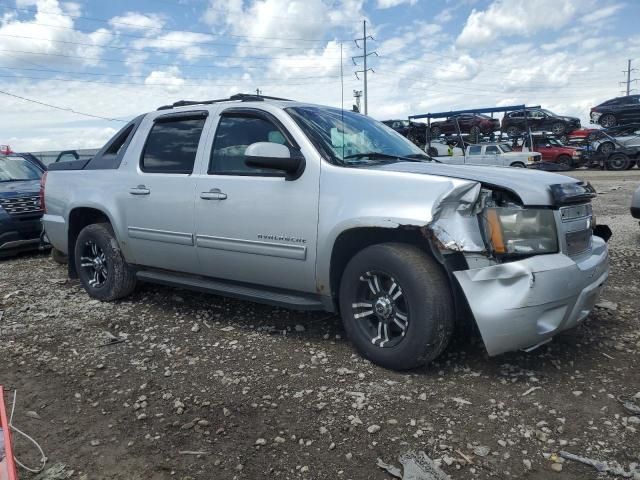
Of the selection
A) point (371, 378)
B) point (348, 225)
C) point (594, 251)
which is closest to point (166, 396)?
point (371, 378)

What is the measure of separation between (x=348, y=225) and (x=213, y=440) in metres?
1.45

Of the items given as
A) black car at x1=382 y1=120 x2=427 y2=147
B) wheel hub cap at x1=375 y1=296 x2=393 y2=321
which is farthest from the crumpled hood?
black car at x1=382 y1=120 x2=427 y2=147

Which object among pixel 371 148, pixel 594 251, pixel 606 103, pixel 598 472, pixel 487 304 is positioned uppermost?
pixel 606 103

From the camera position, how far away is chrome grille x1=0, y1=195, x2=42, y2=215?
7.26 m

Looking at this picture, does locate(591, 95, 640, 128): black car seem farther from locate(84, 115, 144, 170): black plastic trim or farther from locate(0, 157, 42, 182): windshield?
locate(84, 115, 144, 170): black plastic trim

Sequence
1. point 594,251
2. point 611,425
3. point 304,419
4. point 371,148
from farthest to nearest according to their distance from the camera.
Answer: point 371,148 → point 594,251 → point 304,419 → point 611,425

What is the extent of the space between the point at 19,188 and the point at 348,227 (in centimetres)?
640

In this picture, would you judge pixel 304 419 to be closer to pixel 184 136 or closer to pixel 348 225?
pixel 348 225

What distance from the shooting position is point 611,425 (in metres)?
2.61

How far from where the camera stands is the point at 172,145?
442 cm

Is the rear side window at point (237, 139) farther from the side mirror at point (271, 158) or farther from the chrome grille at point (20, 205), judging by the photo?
the chrome grille at point (20, 205)

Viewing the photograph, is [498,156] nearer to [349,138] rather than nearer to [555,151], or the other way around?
[555,151]

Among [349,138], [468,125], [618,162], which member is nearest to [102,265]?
[349,138]

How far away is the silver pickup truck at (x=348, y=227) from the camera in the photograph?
2.94 m
